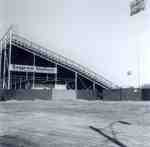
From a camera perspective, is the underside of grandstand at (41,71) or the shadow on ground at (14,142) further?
the underside of grandstand at (41,71)

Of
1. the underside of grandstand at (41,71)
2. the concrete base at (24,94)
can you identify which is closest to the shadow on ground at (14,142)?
the concrete base at (24,94)

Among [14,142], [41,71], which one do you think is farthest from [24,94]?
[14,142]

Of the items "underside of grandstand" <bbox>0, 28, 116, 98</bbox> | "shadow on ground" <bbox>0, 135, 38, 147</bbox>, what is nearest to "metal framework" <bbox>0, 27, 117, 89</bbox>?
"underside of grandstand" <bbox>0, 28, 116, 98</bbox>

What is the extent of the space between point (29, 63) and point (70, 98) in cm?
850

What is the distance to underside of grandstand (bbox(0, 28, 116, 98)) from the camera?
35688 millimetres

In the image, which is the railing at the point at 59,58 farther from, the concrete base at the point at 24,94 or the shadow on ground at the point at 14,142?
the shadow on ground at the point at 14,142

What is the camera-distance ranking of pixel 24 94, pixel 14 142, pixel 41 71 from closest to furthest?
pixel 14 142 → pixel 24 94 → pixel 41 71

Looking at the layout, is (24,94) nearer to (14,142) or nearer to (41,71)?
(41,71)

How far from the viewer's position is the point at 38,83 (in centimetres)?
3791

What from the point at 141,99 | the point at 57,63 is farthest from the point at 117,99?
the point at 57,63

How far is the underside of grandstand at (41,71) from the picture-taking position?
35688mm

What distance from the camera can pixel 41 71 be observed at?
3497 cm

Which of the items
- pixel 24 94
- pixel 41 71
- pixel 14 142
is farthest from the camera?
pixel 41 71

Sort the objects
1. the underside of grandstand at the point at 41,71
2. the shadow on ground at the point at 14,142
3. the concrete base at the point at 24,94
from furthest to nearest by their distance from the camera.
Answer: the underside of grandstand at the point at 41,71 → the concrete base at the point at 24,94 → the shadow on ground at the point at 14,142
